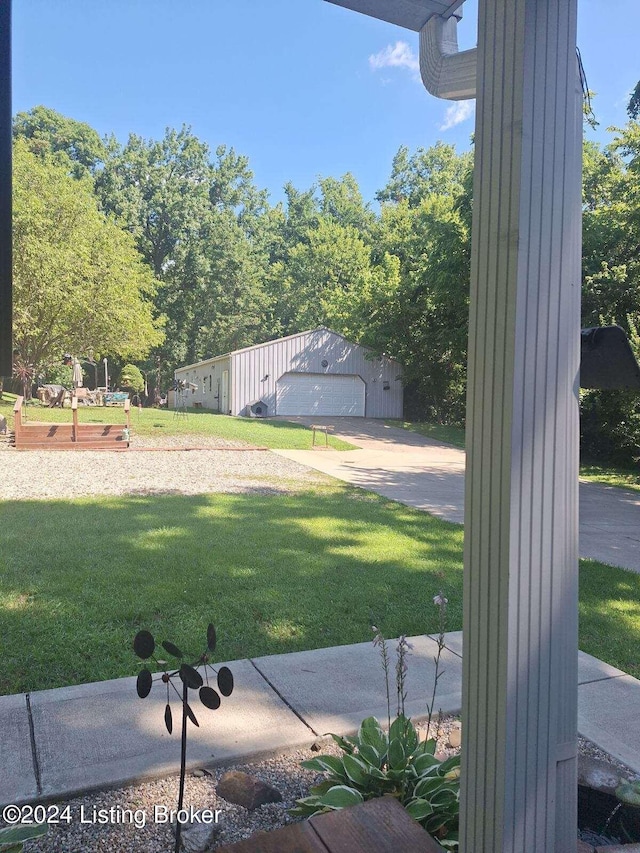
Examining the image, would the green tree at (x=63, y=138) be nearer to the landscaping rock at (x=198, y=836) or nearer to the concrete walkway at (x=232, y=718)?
the concrete walkway at (x=232, y=718)

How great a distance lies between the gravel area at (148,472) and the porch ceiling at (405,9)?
548 cm

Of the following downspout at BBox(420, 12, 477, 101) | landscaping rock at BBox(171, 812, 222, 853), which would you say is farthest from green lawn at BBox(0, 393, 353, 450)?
downspout at BBox(420, 12, 477, 101)

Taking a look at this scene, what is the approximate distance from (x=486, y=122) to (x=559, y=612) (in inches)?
29.5

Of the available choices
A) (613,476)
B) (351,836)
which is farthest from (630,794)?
(613,476)

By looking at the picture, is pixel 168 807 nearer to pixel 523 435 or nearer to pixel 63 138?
pixel 523 435

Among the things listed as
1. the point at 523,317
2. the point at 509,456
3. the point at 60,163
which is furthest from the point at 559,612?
the point at 60,163

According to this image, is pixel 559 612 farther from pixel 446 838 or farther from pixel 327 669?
pixel 327 669

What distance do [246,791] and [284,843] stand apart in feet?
1.96

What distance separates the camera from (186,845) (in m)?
1.36

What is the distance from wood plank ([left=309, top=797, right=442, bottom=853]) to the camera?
3.18ft

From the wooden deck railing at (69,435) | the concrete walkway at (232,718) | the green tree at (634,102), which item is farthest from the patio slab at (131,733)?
the green tree at (634,102)

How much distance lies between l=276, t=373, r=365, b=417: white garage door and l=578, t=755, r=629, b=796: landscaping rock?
17067 mm

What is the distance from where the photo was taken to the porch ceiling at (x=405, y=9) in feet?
4.49

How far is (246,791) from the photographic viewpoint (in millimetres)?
1517
